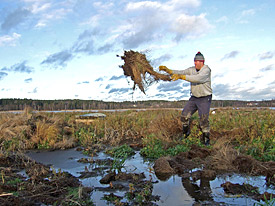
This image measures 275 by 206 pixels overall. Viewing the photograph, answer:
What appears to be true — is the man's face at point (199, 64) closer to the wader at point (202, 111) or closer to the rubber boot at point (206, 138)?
the wader at point (202, 111)

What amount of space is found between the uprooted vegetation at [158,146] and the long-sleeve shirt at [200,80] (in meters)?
1.01

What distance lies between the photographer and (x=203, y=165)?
533 cm

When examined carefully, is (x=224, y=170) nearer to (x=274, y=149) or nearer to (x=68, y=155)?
(x=274, y=149)

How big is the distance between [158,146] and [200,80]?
2117 millimetres

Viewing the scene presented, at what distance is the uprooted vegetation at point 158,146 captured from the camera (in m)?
4.34

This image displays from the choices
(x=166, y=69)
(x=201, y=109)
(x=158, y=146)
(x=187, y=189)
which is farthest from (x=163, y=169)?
(x=166, y=69)

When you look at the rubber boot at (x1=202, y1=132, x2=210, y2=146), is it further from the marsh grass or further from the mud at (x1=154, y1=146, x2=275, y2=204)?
the mud at (x1=154, y1=146, x2=275, y2=204)

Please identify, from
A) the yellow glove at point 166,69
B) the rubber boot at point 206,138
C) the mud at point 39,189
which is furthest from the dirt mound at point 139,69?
the mud at point 39,189

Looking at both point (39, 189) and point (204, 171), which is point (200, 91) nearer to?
point (204, 171)

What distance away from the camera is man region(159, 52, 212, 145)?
269 inches

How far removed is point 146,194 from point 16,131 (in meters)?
6.73

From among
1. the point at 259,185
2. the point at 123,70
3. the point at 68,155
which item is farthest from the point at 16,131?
the point at 259,185

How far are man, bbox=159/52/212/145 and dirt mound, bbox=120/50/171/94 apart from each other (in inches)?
22.2

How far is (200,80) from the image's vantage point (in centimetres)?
679
